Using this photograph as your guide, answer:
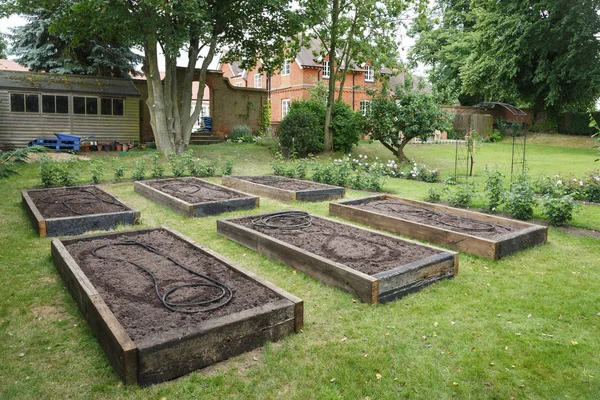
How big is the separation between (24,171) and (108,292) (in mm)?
10919

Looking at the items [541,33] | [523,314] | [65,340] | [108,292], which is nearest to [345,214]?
[523,314]

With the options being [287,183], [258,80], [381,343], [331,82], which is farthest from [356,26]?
[258,80]

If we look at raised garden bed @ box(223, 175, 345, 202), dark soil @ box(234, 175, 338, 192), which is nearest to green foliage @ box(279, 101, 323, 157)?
dark soil @ box(234, 175, 338, 192)

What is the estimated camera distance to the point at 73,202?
8414 millimetres

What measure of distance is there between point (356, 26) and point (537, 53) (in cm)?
1483

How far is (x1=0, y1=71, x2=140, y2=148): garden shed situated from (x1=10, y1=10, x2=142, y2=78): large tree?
2650 mm

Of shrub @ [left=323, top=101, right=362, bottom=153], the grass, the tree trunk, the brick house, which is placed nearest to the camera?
the grass

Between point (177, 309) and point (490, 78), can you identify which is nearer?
point (177, 309)

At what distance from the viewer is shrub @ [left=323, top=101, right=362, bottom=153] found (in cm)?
1989

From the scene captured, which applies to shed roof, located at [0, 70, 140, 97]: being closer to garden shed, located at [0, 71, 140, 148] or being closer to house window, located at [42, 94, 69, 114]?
garden shed, located at [0, 71, 140, 148]

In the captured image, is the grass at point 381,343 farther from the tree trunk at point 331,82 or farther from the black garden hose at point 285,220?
the tree trunk at point 331,82

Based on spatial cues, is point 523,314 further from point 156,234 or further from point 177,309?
point 156,234

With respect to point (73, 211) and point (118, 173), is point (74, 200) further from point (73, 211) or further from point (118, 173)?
point (118, 173)

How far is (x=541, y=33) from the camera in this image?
26.5m
